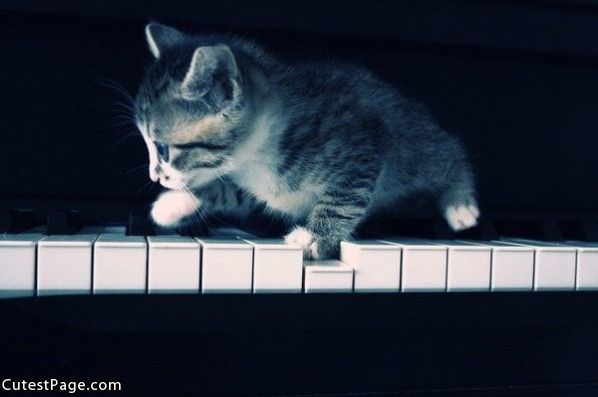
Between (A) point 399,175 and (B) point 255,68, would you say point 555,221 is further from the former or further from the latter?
(B) point 255,68

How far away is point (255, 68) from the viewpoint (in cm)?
106

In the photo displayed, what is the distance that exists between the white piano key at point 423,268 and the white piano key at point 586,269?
24 centimetres

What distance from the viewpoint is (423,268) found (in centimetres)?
86

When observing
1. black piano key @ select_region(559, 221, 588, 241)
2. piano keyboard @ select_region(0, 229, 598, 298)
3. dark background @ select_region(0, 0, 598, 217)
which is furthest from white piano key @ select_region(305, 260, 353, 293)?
black piano key @ select_region(559, 221, 588, 241)

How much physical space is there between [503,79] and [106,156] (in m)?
0.89

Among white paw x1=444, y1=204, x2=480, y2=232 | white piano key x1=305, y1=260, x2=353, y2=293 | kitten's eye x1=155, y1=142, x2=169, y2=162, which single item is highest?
kitten's eye x1=155, y1=142, x2=169, y2=162

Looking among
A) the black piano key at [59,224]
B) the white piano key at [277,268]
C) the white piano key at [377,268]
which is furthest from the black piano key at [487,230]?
the black piano key at [59,224]

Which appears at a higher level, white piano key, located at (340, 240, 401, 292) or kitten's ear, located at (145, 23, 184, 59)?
kitten's ear, located at (145, 23, 184, 59)

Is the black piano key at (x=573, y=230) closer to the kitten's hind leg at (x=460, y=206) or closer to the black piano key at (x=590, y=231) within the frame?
the black piano key at (x=590, y=231)

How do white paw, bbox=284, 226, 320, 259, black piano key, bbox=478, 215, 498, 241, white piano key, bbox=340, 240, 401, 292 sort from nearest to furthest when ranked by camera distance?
white piano key, bbox=340, 240, 401, 292 → white paw, bbox=284, 226, 320, 259 → black piano key, bbox=478, 215, 498, 241

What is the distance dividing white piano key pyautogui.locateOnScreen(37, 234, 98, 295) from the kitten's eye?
0.30m

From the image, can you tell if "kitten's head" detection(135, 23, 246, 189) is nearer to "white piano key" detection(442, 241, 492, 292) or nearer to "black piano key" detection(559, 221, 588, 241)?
"white piano key" detection(442, 241, 492, 292)

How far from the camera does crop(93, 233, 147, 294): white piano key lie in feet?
2.48

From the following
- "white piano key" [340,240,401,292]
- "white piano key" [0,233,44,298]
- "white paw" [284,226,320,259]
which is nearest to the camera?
"white piano key" [0,233,44,298]
